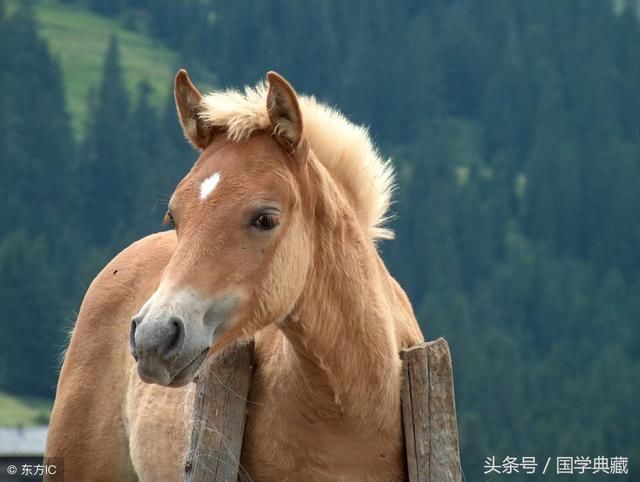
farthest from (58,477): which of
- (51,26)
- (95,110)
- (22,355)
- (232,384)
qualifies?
(51,26)

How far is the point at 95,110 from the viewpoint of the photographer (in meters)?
111

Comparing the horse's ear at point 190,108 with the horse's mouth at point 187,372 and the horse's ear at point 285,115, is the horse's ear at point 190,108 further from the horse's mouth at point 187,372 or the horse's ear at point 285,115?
the horse's mouth at point 187,372

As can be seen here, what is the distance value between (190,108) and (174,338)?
51.6 inches

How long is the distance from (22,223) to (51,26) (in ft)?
94.4

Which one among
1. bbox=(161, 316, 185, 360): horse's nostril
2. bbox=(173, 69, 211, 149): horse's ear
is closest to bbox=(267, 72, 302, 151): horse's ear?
bbox=(173, 69, 211, 149): horse's ear

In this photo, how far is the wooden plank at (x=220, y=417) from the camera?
5.85 meters

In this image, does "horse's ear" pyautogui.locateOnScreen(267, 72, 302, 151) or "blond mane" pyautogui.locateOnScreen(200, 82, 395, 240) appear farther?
"blond mane" pyautogui.locateOnScreen(200, 82, 395, 240)

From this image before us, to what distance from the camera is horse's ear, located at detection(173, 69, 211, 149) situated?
19.2 ft

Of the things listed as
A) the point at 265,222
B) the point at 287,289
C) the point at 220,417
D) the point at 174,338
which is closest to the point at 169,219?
the point at 265,222

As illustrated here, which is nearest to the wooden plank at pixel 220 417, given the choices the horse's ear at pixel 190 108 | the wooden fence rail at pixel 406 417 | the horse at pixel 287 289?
the wooden fence rail at pixel 406 417

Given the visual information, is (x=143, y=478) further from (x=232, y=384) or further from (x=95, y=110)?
(x=95, y=110)

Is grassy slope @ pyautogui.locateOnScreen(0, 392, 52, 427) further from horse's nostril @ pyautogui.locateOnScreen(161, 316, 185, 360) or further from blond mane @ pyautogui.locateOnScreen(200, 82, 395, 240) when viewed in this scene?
horse's nostril @ pyautogui.locateOnScreen(161, 316, 185, 360)

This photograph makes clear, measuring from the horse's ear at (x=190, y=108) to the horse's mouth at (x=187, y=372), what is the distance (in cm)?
119

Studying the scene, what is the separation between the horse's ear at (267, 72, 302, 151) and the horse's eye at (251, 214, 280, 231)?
413 mm
